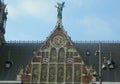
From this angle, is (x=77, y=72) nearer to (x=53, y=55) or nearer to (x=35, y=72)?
(x=53, y=55)

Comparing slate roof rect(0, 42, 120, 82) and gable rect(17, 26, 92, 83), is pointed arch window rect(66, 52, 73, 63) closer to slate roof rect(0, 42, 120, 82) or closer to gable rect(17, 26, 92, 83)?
gable rect(17, 26, 92, 83)

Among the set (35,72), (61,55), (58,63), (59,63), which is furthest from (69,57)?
(35,72)

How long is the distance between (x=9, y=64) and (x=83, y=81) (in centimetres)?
1141

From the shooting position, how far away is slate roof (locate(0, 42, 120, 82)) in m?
52.0

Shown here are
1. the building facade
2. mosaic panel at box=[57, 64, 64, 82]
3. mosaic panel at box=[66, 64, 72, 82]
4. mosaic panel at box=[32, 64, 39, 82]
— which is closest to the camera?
mosaic panel at box=[66, 64, 72, 82]

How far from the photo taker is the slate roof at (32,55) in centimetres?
5205

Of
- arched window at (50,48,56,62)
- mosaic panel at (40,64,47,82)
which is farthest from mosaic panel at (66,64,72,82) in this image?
mosaic panel at (40,64,47,82)

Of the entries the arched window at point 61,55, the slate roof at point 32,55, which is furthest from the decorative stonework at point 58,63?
the slate roof at point 32,55

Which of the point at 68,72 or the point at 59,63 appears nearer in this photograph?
the point at 68,72

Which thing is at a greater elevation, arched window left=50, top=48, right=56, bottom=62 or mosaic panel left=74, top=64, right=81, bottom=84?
arched window left=50, top=48, right=56, bottom=62

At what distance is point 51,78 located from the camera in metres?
50.9

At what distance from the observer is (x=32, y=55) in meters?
55.8

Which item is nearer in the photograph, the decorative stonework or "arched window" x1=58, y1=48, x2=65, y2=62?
the decorative stonework

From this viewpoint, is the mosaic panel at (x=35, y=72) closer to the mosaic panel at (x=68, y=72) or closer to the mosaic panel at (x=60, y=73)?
the mosaic panel at (x=60, y=73)
